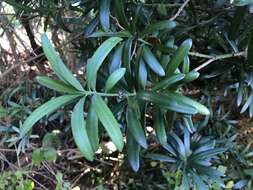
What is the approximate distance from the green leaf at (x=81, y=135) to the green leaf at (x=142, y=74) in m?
0.19

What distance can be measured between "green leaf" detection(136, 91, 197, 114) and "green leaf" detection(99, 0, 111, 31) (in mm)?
305

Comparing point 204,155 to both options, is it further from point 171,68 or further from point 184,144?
point 171,68

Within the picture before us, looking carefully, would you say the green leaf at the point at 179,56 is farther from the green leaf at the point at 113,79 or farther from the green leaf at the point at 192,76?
the green leaf at the point at 113,79

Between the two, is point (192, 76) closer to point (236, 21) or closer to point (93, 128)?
point (93, 128)

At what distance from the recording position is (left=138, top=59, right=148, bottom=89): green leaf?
0.98 meters

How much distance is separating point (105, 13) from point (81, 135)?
44cm

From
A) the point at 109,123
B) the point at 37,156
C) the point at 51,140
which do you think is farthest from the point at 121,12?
the point at 51,140

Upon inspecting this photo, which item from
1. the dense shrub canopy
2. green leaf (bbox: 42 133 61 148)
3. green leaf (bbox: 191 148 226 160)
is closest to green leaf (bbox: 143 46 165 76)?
the dense shrub canopy

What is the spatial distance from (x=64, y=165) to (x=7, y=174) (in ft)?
1.01

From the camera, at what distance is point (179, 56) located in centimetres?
98

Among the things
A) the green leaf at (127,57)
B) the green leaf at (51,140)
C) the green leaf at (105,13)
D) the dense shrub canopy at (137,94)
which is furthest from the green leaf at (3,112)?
the green leaf at (127,57)

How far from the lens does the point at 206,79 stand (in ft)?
4.96

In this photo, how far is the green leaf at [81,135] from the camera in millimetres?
825

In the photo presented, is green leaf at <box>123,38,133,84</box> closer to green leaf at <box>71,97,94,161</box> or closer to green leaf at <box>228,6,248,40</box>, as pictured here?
green leaf at <box>71,97,94,161</box>
